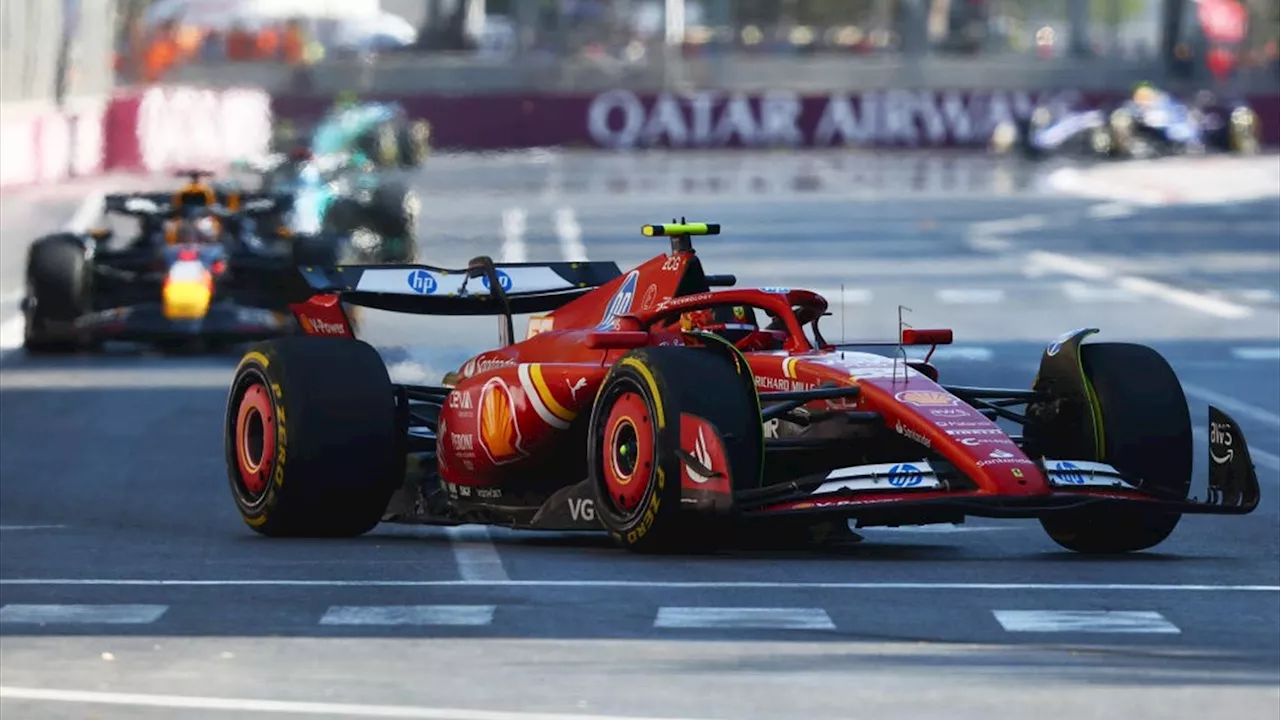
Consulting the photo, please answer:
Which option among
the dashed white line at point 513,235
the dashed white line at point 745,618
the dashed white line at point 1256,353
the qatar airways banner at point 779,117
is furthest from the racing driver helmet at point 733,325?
the qatar airways banner at point 779,117

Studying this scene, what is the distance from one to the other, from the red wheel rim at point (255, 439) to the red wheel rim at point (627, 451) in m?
1.55

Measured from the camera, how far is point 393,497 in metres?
12.9

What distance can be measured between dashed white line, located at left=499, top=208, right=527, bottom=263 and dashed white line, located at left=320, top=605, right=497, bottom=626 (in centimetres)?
2476

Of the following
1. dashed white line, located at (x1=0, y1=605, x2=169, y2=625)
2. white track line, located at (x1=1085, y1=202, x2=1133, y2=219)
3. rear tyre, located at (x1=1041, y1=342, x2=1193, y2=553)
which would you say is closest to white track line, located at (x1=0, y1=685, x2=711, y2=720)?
dashed white line, located at (x1=0, y1=605, x2=169, y2=625)

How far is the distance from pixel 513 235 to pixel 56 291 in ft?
58.6

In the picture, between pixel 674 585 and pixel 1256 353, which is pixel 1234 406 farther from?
pixel 674 585

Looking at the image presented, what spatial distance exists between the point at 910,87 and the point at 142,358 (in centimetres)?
5686

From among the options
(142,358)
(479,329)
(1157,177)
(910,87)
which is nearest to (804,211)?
(1157,177)

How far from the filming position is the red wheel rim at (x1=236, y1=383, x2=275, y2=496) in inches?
493

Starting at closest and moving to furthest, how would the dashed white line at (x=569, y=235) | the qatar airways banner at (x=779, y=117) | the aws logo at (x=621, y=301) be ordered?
the aws logo at (x=621, y=301) → the dashed white line at (x=569, y=235) → the qatar airways banner at (x=779, y=117)

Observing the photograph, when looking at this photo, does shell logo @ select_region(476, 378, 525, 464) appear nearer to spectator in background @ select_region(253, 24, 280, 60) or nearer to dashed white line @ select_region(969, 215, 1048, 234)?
dashed white line @ select_region(969, 215, 1048, 234)

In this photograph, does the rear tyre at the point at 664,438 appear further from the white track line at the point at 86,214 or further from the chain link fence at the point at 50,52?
the chain link fence at the point at 50,52

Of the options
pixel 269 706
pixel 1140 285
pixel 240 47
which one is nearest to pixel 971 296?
pixel 1140 285

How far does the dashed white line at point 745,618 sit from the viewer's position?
→ 9859 mm
